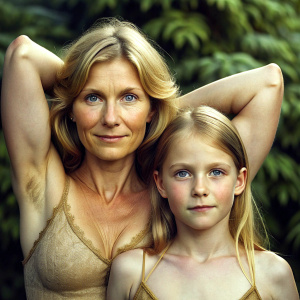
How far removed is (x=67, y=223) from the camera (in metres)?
2.77

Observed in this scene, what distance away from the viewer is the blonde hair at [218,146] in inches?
104

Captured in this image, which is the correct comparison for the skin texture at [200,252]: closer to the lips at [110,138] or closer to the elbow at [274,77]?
the lips at [110,138]

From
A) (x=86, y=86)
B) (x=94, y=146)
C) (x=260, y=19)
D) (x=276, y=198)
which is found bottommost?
(x=276, y=198)

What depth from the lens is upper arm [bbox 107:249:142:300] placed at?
2613 millimetres

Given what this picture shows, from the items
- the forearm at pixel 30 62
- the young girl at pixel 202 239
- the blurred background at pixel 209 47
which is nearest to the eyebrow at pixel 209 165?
the young girl at pixel 202 239

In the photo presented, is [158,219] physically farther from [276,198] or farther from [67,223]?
[276,198]

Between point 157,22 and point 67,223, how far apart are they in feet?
6.67

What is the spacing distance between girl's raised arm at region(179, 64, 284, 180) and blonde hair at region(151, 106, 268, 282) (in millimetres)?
205

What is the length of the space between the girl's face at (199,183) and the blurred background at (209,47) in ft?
5.63

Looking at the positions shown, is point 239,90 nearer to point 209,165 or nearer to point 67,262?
point 209,165

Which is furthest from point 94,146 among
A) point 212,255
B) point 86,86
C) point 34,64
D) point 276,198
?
point 276,198

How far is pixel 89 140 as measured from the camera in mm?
2775

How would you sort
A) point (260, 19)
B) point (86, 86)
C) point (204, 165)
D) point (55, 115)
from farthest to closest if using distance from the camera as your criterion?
point (260, 19) < point (55, 115) < point (86, 86) < point (204, 165)

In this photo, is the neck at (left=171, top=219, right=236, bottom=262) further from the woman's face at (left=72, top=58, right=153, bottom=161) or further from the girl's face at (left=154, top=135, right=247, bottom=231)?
the woman's face at (left=72, top=58, right=153, bottom=161)
